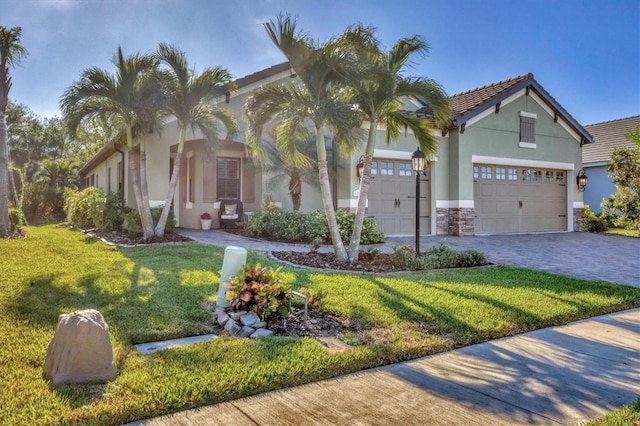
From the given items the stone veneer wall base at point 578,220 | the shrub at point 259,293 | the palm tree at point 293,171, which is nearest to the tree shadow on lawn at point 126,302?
the shrub at point 259,293

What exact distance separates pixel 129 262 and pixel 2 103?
28.4ft

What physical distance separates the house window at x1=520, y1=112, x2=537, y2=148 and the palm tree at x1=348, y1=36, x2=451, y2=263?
879 centimetres

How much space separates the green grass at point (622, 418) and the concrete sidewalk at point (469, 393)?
7 centimetres

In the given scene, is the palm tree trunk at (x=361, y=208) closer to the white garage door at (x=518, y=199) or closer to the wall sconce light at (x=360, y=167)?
the wall sconce light at (x=360, y=167)

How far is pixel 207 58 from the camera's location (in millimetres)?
11234

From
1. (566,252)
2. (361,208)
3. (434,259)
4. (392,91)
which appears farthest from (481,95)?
(361,208)

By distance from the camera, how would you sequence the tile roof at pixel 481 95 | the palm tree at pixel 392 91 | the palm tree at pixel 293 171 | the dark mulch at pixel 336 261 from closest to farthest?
the palm tree at pixel 392 91 < the dark mulch at pixel 336 261 < the palm tree at pixel 293 171 < the tile roof at pixel 481 95

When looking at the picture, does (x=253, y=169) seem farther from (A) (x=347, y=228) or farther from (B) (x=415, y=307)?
(B) (x=415, y=307)

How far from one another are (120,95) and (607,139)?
23515 mm

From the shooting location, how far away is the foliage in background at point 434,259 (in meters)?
8.01

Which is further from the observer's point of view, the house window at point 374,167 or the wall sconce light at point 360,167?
the house window at point 374,167

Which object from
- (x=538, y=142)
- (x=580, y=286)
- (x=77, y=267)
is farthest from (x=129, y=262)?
(x=538, y=142)

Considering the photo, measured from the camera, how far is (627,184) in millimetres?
14938

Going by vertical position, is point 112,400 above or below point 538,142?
below
